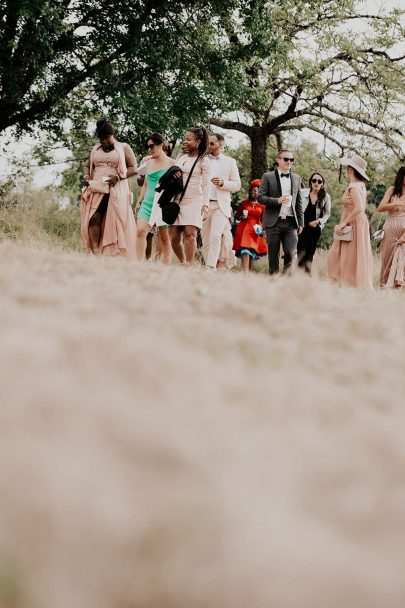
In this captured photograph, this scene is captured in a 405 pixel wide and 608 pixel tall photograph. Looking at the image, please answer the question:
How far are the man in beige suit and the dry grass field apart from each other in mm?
9446

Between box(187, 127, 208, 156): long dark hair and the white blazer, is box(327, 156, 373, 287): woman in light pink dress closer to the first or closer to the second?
the white blazer

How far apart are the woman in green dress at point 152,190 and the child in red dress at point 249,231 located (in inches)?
150

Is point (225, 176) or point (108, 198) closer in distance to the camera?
point (108, 198)

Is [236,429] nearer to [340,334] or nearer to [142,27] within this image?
[340,334]

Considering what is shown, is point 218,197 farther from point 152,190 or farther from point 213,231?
point 152,190

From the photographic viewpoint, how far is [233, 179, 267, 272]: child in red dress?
51.0 feet

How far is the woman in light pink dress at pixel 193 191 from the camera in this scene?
409 inches

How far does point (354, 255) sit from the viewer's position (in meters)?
11.4

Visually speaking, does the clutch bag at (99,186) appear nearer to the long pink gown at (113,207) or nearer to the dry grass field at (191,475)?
the long pink gown at (113,207)

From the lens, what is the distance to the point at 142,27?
1684 centimetres

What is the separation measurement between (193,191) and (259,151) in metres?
15.6

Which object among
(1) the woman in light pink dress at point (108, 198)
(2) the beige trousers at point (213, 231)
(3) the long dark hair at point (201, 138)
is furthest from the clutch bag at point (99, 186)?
(2) the beige trousers at point (213, 231)

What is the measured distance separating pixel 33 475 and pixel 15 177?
21.8 meters

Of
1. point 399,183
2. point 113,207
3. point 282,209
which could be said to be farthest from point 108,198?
point 399,183
